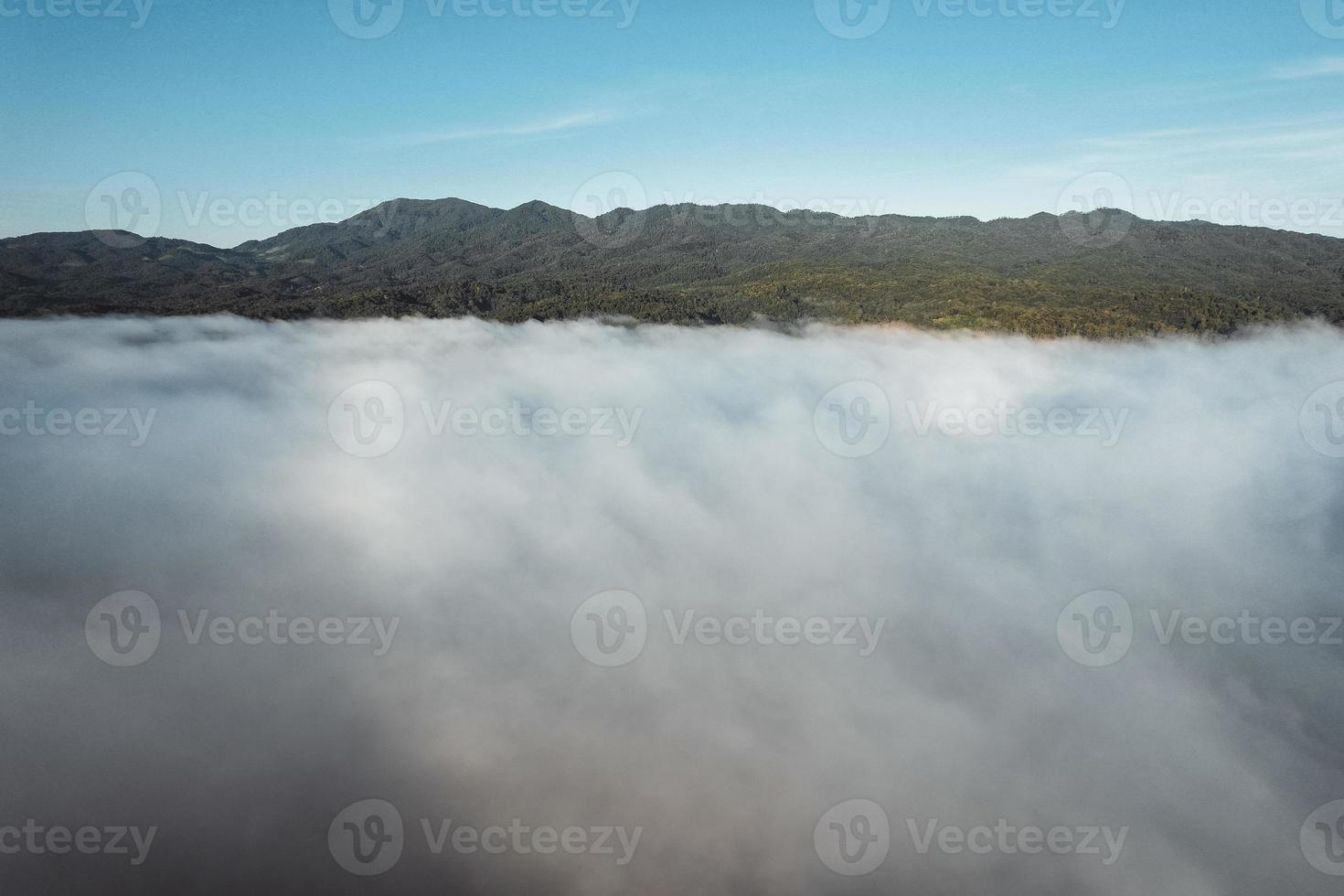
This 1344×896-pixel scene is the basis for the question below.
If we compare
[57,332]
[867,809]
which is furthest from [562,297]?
[867,809]

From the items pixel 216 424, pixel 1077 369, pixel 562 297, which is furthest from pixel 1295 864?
pixel 562 297

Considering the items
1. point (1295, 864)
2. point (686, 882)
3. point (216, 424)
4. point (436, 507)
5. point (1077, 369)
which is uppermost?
point (1077, 369)

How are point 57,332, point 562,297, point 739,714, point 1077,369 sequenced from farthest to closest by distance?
point 562,297 → point 1077,369 → point 57,332 → point 739,714

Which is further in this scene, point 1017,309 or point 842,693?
point 1017,309

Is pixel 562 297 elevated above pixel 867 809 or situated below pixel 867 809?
above

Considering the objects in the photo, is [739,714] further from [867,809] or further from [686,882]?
[686,882]

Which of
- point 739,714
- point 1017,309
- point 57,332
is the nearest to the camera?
point 739,714

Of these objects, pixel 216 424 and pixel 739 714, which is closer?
pixel 739 714

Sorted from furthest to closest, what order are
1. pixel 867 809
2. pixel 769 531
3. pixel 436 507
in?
pixel 769 531
pixel 436 507
pixel 867 809

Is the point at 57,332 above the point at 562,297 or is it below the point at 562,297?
below

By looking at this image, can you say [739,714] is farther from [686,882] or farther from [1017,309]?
[1017,309]
